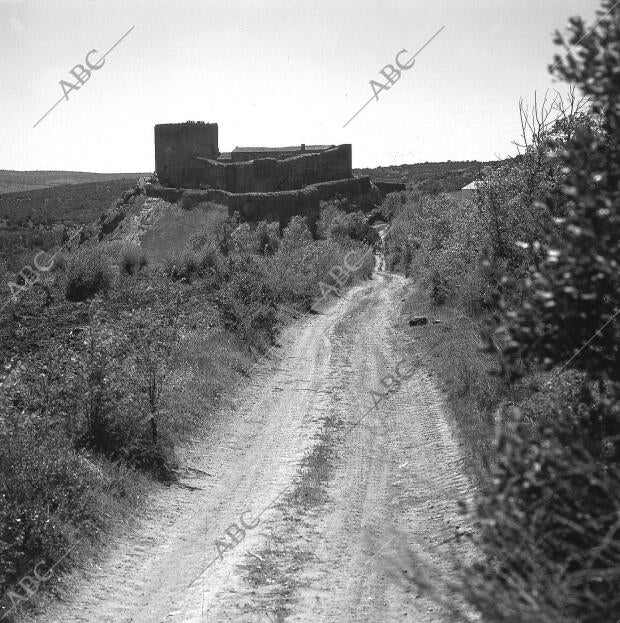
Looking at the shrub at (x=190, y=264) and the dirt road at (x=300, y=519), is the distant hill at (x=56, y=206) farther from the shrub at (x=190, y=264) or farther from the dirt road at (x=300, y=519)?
the dirt road at (x=300, y=519)

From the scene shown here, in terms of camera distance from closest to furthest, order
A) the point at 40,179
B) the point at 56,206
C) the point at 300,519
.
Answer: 1. the point at 300,519
2. the point at 56,206
3. the point at 40,179

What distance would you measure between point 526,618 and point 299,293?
22932 mm

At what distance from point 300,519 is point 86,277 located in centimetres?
1846

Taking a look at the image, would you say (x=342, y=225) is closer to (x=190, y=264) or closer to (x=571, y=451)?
(x=190, y=264)

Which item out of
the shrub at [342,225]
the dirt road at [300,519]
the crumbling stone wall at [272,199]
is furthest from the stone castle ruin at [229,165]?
the dirt road at [300,519]

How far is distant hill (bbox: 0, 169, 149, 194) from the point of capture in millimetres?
149125

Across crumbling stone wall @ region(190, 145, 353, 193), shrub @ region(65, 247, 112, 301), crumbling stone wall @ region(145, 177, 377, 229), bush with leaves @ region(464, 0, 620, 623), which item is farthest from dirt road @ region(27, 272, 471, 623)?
crumbling stone wall @ region(190, 145, 353, 193)

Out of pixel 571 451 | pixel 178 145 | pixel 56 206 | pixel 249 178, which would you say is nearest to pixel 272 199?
pixel 249 178

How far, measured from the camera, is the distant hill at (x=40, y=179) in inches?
5871

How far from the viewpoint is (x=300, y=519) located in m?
9.05

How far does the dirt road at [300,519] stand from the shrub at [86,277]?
11.6 m

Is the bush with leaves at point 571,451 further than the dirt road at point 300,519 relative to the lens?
No

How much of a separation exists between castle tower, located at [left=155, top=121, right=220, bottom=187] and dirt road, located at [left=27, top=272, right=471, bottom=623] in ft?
120

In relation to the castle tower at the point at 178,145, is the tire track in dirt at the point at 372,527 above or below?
below
